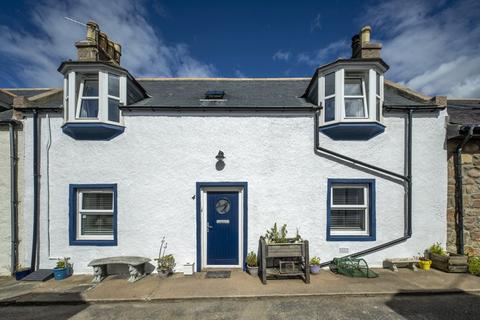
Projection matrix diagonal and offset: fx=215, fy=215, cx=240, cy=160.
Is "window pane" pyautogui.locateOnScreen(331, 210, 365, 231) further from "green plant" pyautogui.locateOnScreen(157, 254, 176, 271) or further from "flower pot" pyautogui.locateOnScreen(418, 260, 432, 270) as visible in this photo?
"green plant" pyautogui.locateOnScreen(157, 254, 176, 271)

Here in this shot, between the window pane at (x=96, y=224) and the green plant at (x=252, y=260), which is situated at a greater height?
the window pane at (x=96, y=224)

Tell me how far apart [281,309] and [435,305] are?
10.7 ft

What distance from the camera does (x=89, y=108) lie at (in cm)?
636

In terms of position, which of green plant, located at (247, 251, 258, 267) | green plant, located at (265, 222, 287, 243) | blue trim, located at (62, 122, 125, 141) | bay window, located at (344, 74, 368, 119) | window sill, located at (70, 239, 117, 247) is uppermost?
bay window, located at (344, 74, 368, 119)

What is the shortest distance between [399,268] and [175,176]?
701 cm

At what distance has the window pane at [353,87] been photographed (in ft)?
21.8

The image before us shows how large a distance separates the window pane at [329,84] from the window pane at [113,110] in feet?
20.5

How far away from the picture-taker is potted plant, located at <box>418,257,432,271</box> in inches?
238

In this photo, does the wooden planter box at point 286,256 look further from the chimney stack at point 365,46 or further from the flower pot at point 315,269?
the chimney stack at point 365,46

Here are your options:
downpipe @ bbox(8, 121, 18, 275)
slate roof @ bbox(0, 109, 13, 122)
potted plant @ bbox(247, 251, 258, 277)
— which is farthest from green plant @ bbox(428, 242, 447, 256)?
slate roof @ bbox(0, 109, 13, 122)

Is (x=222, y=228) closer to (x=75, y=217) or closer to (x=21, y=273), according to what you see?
(x=75, y=217)

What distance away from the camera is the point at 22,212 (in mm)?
6207

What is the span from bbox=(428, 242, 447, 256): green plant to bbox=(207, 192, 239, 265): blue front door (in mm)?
5701

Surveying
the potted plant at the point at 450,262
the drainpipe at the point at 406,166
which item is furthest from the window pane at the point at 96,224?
the potted plant at the point at 450,262
